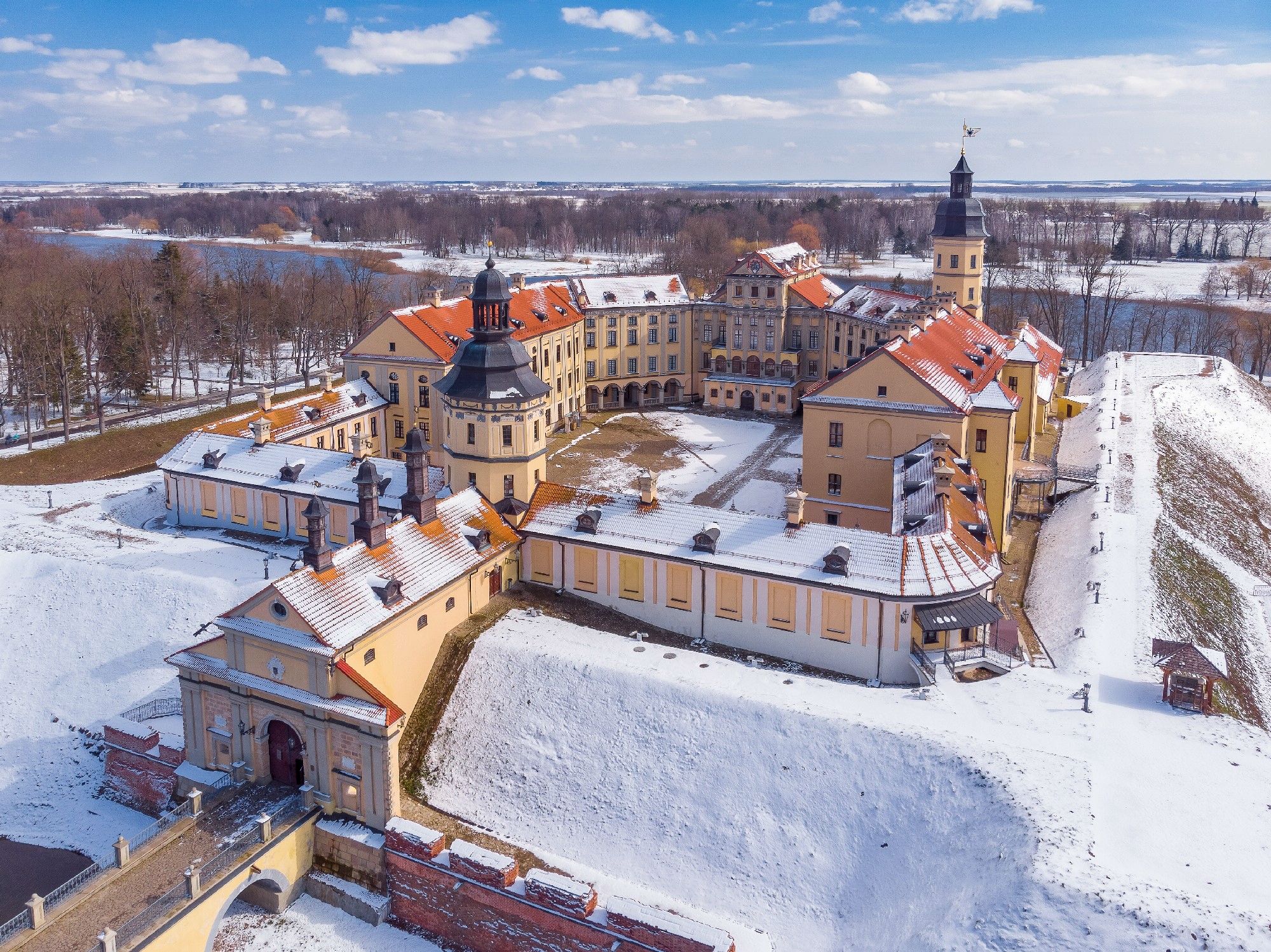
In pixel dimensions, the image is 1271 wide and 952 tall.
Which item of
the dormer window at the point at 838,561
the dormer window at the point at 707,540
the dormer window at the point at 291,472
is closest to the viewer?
the dormer window at the point at 838,561

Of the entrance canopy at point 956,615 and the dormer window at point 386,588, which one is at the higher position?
the dormer window at point 386,588

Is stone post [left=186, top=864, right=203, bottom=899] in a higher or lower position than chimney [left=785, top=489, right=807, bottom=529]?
lower

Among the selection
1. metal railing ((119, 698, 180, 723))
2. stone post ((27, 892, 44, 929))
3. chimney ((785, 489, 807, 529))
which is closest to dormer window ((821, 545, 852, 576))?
chimney ((785, 489, 807, 529))

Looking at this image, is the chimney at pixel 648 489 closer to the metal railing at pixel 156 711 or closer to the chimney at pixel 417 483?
the chimney at pixel 417 483

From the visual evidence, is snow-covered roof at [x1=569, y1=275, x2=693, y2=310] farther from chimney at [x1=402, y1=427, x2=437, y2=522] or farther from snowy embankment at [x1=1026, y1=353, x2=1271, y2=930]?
chimney at [x1=402, y1=427, x2=437, y2=522]

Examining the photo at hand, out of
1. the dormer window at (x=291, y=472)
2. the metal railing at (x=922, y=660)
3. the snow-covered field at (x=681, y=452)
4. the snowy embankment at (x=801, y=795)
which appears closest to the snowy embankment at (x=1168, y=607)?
the snowy embankment at (x=801, y=795)
